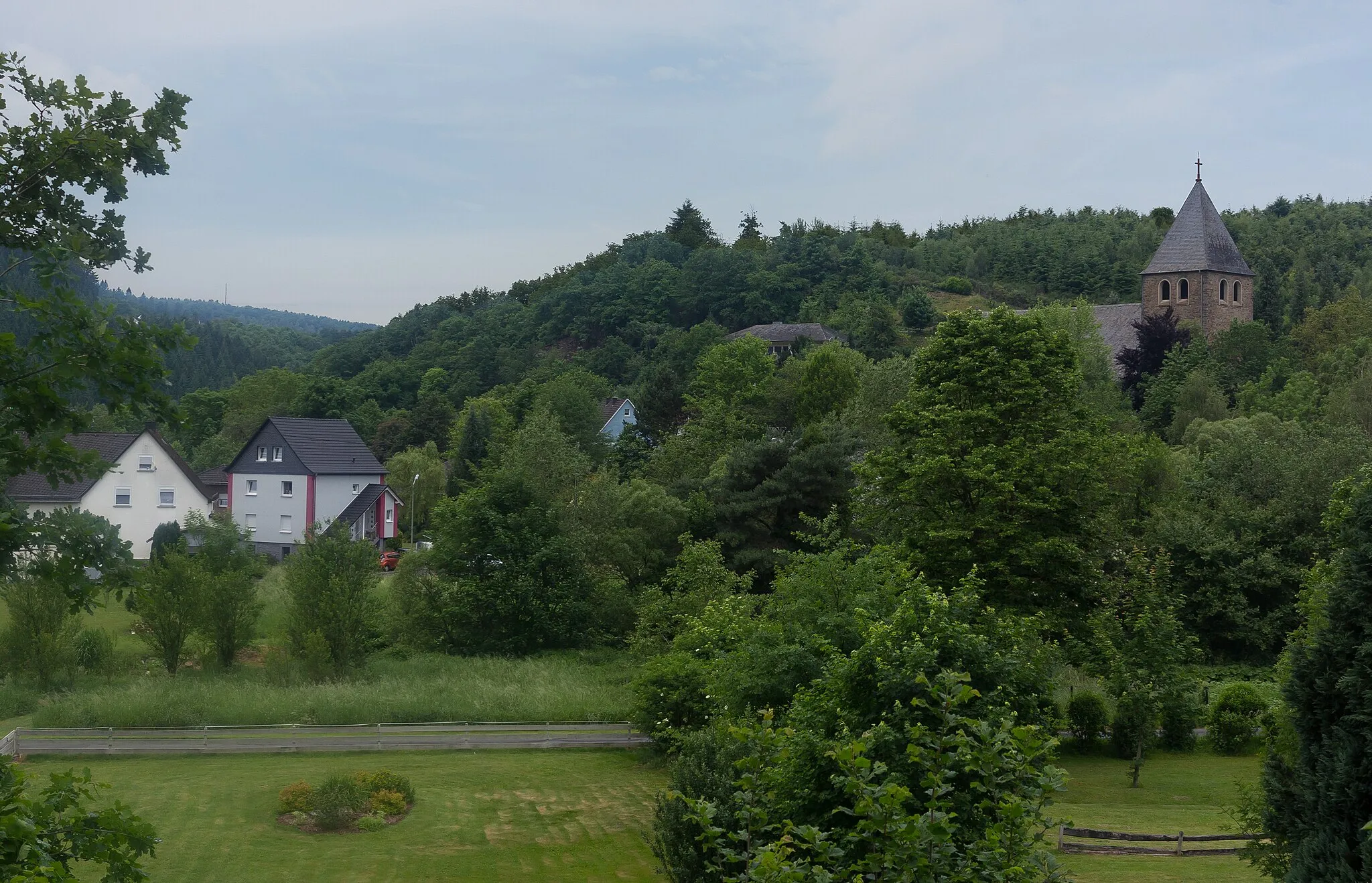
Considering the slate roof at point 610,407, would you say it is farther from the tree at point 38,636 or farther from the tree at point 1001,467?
the tree at point 1001,467

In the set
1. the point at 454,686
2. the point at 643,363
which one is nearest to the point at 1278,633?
the point at 454,686

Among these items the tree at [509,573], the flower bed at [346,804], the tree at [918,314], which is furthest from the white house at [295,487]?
the tree at [918,314]

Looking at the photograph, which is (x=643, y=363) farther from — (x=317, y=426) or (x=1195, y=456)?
(x=1195, y=456)

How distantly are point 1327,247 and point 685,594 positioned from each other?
8740 cm

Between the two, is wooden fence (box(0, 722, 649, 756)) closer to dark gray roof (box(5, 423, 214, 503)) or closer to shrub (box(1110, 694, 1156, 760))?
shrub (box(1110, 694, 1156, 760))

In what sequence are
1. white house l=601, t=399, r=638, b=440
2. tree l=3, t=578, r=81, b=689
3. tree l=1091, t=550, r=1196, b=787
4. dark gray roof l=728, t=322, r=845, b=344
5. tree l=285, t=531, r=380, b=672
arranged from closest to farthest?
tree l=1091, t=550, r=1196, b=787 → tree l=3, t=578, r=81, b=689 → tree l=285, t=531, r=380, b=672 → white house l=601, t=399, r=638, b=440 → dark gray roof l=728, t=322, r=845, b=344

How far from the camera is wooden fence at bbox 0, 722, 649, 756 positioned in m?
28.2

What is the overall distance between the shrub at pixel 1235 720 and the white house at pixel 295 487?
43511 mm

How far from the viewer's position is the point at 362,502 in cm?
6138

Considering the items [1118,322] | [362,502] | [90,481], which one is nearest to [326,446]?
[362,502]

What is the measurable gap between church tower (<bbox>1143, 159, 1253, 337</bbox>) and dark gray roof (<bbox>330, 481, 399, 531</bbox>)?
50.9 m

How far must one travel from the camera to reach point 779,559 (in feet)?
131

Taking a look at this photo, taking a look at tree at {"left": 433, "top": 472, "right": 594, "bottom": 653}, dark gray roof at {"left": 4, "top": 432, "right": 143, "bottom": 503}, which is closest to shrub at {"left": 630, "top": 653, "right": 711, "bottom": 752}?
tree at {"left": 433, "top": 472, "right": 594, "bottom": 653}

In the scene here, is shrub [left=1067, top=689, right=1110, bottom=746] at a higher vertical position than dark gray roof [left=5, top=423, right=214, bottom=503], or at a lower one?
Answer: lower
